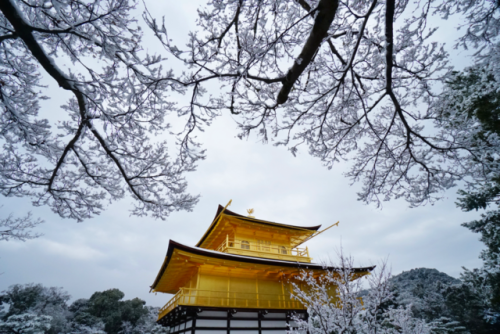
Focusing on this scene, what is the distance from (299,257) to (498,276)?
26.0ft

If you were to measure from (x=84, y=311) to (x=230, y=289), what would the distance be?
87.0ft

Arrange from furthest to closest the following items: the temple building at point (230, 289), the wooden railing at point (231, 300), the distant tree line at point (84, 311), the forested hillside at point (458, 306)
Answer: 1. the distant tree line at point (84, 311)
2. the forested hillside at point (458, 306)
3. the wooden railing at point (231, 300)
4. the temple building at point (230, 289)

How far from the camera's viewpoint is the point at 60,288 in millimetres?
28188

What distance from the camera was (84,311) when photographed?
25.7 m

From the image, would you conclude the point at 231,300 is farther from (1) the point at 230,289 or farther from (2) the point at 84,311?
(2) the point at 84,311

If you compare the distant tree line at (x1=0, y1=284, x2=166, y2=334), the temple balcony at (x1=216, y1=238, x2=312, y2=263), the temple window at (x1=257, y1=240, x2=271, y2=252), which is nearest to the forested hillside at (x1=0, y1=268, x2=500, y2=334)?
the distant tree line at (x1=0, y1=284, x2=166, y2=334)

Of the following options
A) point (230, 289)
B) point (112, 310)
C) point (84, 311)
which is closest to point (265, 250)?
point (230, 289)

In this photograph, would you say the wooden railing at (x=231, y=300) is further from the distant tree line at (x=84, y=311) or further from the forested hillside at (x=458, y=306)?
the distant tree line at (x=84, y=311)

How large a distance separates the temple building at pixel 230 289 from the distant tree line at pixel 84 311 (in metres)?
15.6

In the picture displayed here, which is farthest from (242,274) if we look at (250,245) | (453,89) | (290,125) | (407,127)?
(453,89)

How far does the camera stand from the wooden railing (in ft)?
29.1

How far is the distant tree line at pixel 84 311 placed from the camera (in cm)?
2198

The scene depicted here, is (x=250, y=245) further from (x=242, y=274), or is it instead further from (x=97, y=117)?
(x=97, y=117)

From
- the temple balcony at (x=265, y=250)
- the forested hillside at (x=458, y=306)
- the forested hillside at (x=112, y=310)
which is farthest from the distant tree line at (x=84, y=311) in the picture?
the forested hillside at (x=458, y=306)
